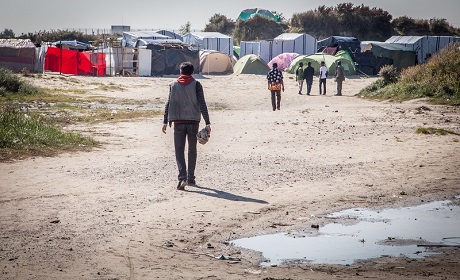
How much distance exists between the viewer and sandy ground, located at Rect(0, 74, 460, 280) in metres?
7.09

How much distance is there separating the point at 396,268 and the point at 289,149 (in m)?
8.96

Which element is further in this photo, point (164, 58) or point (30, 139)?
point (164, 58)

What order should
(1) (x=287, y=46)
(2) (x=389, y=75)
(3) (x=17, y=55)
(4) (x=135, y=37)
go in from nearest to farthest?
(2) (x=389, y=75), (3) (x=17, y=55), (4) (x=135, y=37), (1) (x=287, y=46)

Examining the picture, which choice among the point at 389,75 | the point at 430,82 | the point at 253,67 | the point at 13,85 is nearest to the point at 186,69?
the point at 430,82

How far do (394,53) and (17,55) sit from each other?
1107 inches

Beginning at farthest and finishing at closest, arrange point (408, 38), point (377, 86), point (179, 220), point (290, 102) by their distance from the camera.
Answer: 1. point (408, 38)
2. point (377, 86)
3. point (290, 102)
4. point (179, 220)

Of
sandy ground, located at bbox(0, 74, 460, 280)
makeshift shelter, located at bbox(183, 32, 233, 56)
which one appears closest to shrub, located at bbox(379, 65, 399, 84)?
sandy ground, located at bbox(0, 74, 460, 280)

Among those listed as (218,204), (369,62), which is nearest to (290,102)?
(218,204)

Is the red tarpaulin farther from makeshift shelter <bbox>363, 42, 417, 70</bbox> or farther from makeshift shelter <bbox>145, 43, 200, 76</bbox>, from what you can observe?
makeshift shelter <bbox>363, 42, 417, 70</bbox>

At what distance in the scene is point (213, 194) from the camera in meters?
10.9

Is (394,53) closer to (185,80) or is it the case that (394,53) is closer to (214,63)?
(214,63)

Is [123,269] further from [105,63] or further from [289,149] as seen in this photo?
[105,63]

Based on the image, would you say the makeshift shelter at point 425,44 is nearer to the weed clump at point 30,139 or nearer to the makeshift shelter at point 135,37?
the makeshift shelter at point 135,37

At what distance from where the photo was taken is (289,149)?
15.9 meters
